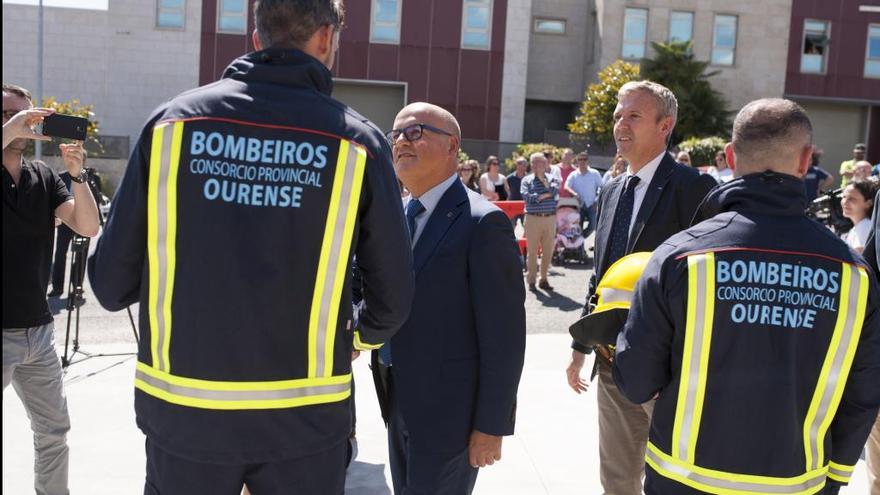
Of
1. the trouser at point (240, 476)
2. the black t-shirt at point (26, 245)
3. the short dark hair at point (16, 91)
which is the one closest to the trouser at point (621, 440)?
the trouser at point (240, 476)

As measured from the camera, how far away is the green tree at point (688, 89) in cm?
3061

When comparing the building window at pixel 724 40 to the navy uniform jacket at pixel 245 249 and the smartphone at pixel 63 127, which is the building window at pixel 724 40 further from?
the navy uniform jacket at pixel 245 249

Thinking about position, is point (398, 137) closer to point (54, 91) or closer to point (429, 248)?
point (429, 248)

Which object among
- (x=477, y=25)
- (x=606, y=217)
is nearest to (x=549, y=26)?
(x=477, y=25)

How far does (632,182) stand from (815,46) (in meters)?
34.8

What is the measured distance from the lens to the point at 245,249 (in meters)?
1.99

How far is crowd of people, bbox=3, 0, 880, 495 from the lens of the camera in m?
2.00

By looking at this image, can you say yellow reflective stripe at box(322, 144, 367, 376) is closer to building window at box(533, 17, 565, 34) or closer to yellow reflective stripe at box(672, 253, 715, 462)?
yellow reflective stripe at box(672, 253, 715, 462)

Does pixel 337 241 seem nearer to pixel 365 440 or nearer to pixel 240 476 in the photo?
pixel 240 476

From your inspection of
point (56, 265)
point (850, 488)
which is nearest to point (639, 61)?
point (56, 265)

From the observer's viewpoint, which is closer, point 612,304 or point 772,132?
point 772,132

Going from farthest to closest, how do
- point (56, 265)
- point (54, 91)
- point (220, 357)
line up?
point (54, 91) < point (56, 265) < point (220, 357)

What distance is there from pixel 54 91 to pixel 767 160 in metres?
33.9

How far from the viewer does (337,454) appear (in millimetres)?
2193
